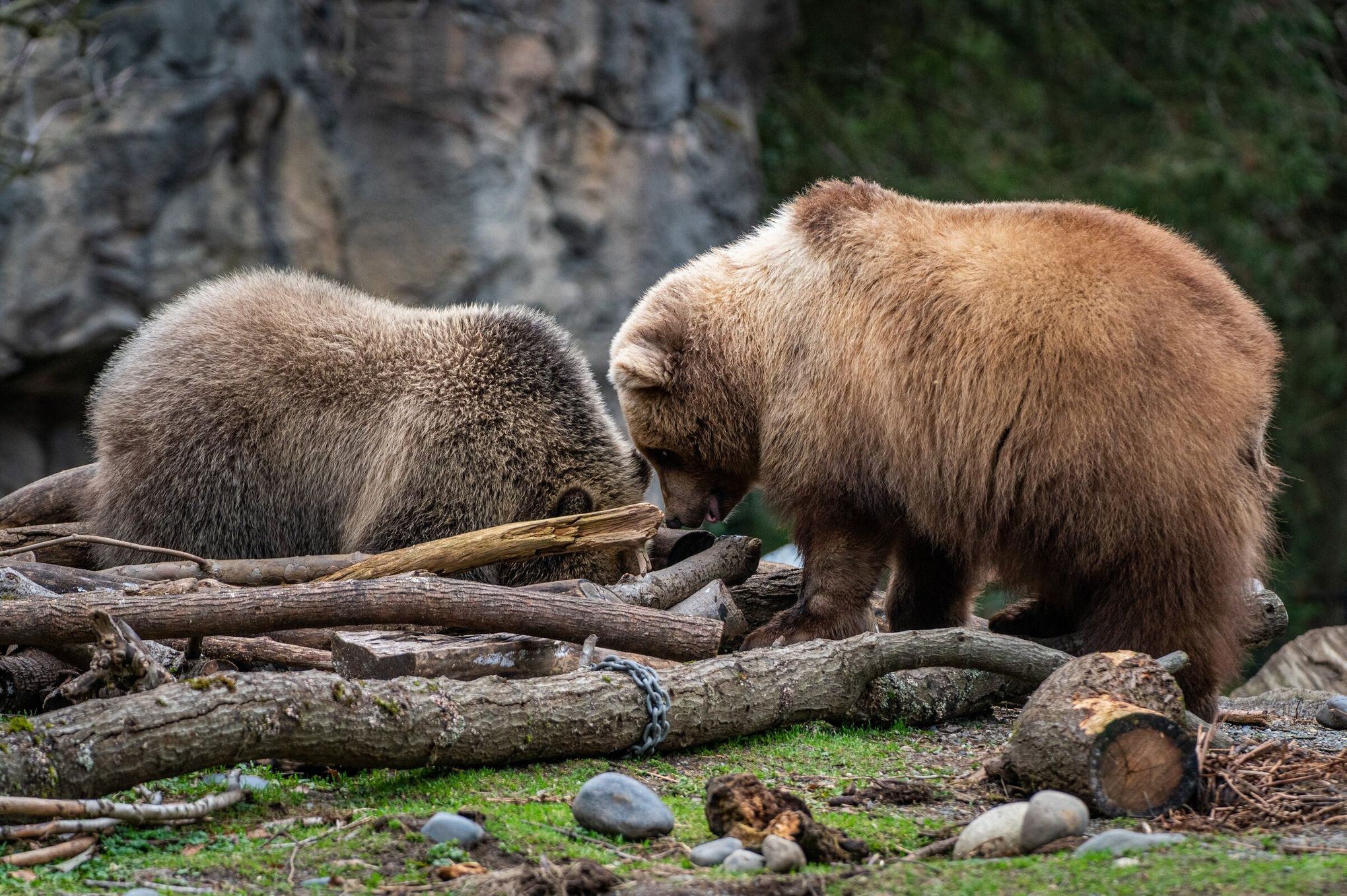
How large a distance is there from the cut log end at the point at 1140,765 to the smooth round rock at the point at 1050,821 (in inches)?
8.9

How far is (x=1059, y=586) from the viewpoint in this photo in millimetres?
4824

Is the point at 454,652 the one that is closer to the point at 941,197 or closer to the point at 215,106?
the point at 215,106

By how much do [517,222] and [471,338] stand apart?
6633 millimetres

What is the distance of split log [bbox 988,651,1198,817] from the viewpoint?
3363mm

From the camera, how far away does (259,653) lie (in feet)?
14.2

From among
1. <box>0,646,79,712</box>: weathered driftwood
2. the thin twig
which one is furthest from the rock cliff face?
<box>0,646,79,712</box>: weathered driftwood

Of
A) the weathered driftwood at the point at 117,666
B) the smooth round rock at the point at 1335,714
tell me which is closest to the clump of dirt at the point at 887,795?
the weathered driftwood at the point at 117,666

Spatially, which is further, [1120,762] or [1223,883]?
[1120,762]

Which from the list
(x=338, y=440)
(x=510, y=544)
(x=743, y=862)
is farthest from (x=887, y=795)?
(x=338, y=440)

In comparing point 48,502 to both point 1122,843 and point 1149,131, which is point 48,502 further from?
point 1149,131

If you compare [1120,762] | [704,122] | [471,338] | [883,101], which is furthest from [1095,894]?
[883,101]

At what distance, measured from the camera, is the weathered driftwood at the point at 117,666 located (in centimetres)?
341

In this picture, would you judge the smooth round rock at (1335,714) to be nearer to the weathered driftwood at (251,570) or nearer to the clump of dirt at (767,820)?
the clump of dirt at (767,820)

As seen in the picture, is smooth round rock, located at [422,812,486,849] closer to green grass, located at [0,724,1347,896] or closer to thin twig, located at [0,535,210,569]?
green grass, located at [0,724,1347,896]
